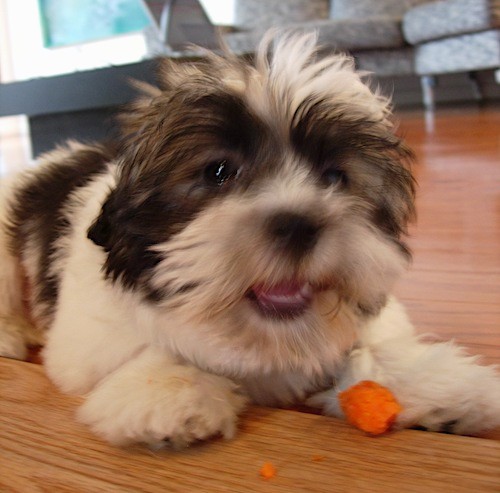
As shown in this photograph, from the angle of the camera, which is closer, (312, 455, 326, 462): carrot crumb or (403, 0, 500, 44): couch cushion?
(312, 455, 326, 462): carrot crumb

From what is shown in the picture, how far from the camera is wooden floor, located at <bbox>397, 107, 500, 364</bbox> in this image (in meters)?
1.68

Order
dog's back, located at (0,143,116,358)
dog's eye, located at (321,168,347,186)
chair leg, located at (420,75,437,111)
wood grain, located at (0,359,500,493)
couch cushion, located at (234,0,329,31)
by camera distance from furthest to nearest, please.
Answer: couch cushion, located at (234,0,329,31) < chair leg, located at (420,75,437,111) < dog's back, located at (0,143,116,358) < dog's eye, located at (321,168,347,186) < wood grain, located at (0,359,500,493)

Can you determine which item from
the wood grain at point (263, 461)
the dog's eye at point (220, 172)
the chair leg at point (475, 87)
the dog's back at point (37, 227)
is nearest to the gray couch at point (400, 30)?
the chair leg at point (475, 87)

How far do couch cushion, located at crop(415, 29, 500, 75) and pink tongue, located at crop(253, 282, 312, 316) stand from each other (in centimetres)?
590

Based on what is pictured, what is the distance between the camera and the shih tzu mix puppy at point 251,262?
107 cm

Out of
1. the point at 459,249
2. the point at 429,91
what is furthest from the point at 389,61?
the point at 459,249

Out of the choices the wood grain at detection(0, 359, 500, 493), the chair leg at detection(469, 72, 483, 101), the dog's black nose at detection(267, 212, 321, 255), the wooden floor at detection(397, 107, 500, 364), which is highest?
the dog's black nose at detection(267, 212, 321, 255)

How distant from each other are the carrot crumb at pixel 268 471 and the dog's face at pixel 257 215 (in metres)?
0.20

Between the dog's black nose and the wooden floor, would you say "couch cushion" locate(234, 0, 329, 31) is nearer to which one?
the wooden floor

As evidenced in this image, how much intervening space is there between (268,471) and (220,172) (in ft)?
1.69

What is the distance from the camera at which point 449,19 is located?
21.1 ft

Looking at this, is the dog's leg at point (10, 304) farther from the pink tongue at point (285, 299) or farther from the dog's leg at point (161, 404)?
the pink tongue at point (285, 299)

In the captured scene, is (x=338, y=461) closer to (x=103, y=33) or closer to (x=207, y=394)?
(x=207, y=394)

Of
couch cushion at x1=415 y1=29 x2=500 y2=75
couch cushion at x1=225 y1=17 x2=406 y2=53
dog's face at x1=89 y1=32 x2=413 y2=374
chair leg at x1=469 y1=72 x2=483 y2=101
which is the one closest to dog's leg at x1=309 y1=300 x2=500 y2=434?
dog's face at x1=89 y1=32 x2=413 y2=374
